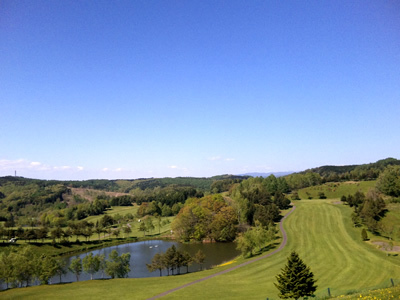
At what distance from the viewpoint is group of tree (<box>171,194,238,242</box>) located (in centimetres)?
9656

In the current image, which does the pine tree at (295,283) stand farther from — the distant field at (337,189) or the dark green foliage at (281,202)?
the distant field at (337,189)

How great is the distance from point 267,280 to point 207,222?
187 ft

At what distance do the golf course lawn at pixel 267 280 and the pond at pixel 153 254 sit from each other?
42.2 ft

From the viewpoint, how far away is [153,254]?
8381cm

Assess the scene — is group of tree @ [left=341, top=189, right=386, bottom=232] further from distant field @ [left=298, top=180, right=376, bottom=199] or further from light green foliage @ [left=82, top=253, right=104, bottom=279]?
light green foliage @ [left=82, top=253, right=104, bottom=279]

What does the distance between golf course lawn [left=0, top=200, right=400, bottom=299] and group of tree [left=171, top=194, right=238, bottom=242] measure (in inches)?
1129

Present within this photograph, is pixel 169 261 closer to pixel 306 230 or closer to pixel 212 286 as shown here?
pixel 212 286

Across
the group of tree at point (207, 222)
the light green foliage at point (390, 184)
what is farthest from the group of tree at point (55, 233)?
the light green foliage at point (390, 184)

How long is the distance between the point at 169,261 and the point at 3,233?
274ft

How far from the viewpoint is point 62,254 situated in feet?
301

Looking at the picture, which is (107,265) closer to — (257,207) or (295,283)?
(295,283)

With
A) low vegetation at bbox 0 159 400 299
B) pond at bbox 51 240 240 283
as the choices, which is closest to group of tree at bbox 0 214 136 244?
low vegetation at bbox 0 159 400 299

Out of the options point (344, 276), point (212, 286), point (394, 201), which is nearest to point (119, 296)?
point (212, 286)

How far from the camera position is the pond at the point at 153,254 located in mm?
62062
